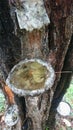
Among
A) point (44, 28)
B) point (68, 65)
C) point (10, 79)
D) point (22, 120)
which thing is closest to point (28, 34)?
point (44, 28)

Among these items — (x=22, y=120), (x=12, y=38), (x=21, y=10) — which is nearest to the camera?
(x=21, y=10)

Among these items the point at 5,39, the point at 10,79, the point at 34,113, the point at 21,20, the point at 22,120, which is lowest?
the point at 22,120

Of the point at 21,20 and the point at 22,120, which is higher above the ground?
the point at 21,20

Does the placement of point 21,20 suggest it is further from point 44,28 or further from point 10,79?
point 10,79

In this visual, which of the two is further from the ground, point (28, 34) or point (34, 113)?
point (28, 34)

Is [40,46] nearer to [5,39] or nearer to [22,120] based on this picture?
[5,39]

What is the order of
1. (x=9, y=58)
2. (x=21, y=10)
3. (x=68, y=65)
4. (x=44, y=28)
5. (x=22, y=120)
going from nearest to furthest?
(x=21, y=10) → (x=44, y=28) → (x=9, y=58) → (x=68, y=65) → (x=22, y=120)

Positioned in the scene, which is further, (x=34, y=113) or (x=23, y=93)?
(x=34, y=113)

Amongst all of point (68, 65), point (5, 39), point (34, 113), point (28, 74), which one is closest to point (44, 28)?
point (28, 74)

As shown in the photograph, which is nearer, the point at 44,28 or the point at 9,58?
the point at 44,28
